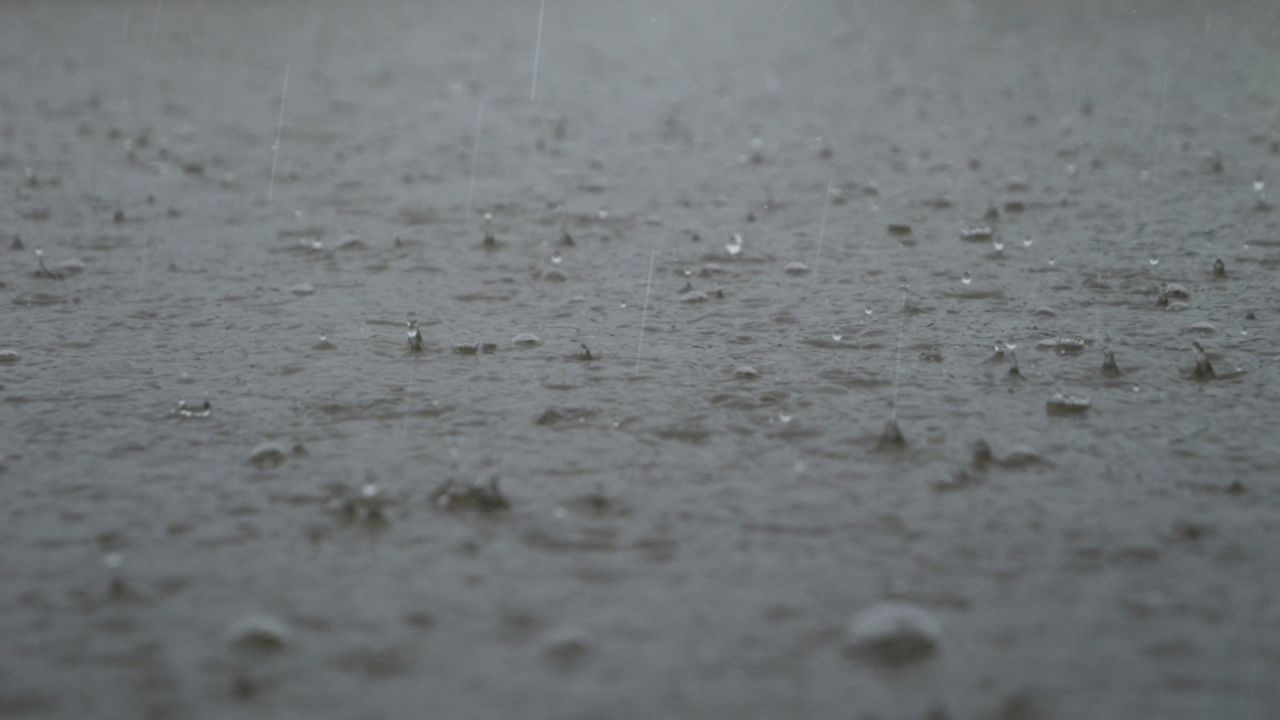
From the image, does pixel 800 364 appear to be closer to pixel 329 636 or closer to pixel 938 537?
pixel 938 537

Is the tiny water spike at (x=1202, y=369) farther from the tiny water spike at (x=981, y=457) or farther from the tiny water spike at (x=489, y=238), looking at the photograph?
the tiny water spike at (x=489, y=238)

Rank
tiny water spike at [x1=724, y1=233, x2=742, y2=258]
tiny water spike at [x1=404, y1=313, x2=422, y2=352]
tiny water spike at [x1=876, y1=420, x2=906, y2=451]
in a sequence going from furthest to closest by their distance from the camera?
tiny water spike at [x1=724, y1=233, x2=742, y2=258]
tiny water spike at [x1=404, y1=313, x2=422, y2=352]
tiny water spike at [x1=876, y1=420, x2=906, y2=451]

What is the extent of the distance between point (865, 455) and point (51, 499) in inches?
74.4

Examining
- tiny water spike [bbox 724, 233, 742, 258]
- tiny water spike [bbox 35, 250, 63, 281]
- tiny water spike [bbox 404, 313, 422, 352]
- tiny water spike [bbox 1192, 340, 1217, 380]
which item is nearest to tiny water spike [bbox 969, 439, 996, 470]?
tiny water spike [bbox 1192, 340, 1217, 380]

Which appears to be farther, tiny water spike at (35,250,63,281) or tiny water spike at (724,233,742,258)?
tiny water spike at (724,233,742,258)

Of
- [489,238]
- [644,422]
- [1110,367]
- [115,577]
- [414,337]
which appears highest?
[489,238]

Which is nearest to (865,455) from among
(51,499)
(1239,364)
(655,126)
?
(1239,364)

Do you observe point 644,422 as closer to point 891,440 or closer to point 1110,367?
point 891,440

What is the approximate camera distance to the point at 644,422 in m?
3.04

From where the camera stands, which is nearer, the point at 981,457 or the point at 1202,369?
the point at 981,457

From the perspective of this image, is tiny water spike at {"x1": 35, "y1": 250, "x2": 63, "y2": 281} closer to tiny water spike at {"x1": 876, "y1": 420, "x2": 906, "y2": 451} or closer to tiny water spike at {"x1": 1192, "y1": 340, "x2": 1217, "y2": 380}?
tiny water spike at {"x1": 876, "y1": 420, "x2": 906, "y2": 451}

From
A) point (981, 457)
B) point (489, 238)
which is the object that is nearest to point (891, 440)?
point (981, 457)

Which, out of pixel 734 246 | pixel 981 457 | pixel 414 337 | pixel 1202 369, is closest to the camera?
pixel 981 457

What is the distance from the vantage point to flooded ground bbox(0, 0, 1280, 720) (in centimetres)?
197
